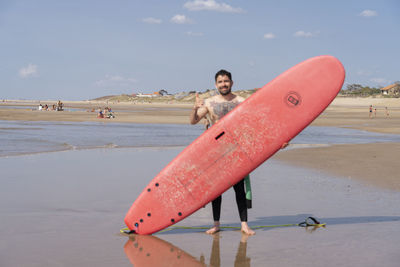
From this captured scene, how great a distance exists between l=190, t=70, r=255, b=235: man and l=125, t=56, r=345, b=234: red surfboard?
116 millimetres

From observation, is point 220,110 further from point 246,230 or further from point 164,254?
point 164,254

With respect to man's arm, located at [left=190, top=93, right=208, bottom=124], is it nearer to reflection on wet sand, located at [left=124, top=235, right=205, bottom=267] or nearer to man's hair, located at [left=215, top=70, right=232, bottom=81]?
man's hair, located at [left=215, top=70, right=232, bottom=81]

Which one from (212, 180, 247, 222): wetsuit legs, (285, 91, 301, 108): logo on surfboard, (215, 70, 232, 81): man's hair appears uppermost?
(215, 70, 232, 81): man's hair

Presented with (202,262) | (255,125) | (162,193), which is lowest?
(202,262)

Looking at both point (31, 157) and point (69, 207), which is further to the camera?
point (31, 157)

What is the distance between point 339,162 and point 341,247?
5.50m

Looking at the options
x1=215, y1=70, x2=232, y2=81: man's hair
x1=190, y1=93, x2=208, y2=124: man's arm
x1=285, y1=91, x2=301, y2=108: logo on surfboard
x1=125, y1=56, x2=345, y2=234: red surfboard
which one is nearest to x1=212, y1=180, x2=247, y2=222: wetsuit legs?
x1=125, y1=56, x2=345, y2=234: red surfboard

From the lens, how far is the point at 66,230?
4184 mm

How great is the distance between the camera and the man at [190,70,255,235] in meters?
4.27

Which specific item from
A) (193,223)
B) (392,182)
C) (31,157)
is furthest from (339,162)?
(31,157)

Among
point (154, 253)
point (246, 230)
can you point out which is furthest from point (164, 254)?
point (246, 230)

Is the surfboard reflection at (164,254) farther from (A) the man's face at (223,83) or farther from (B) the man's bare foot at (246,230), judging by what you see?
(A) the man's face at (223,83)

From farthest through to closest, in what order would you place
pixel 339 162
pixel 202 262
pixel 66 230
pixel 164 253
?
pixel 339 162 → pixel 66 230 → pixel 164 253 → pixel 202 262

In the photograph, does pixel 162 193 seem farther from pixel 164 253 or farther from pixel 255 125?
pixel 255 125
